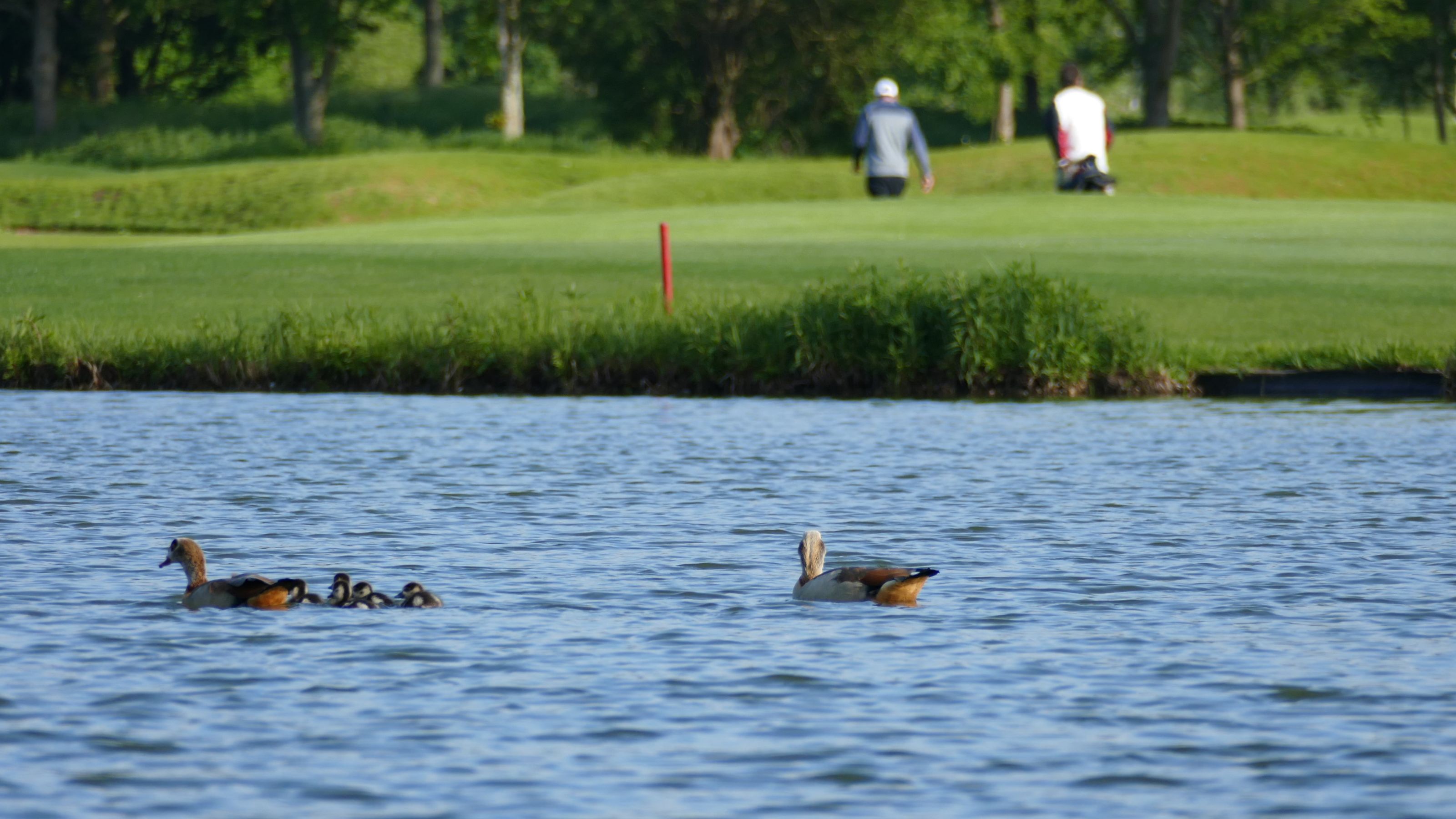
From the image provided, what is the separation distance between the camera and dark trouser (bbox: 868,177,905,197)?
31.1 metres

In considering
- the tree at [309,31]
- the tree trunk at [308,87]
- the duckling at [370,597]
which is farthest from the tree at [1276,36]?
the duckling at [370,597]

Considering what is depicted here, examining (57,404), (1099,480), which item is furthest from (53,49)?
(1099,480)

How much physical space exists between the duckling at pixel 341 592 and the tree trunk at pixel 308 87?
49.7m

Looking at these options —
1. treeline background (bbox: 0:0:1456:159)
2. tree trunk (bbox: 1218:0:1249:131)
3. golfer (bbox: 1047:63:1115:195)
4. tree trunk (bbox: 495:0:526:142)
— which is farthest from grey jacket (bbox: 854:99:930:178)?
tree trunk (bbox: 1218:0:1249:131)

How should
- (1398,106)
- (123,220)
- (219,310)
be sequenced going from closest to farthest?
(219,310) → (123,220) → (1398,106)

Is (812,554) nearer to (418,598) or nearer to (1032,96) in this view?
(418,598)

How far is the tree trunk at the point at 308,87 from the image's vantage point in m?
58.3

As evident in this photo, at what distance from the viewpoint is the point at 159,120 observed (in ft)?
202

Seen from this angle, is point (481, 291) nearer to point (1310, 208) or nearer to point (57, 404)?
point (57, 404)

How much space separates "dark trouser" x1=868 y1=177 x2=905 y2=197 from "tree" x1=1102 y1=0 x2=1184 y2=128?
27360 millimetres

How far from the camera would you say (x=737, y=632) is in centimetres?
928

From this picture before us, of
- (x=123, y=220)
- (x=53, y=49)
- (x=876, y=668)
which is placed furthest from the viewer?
(x=53, y=49)

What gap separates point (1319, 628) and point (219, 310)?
1672 cm

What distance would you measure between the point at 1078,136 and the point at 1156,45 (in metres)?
31.2
